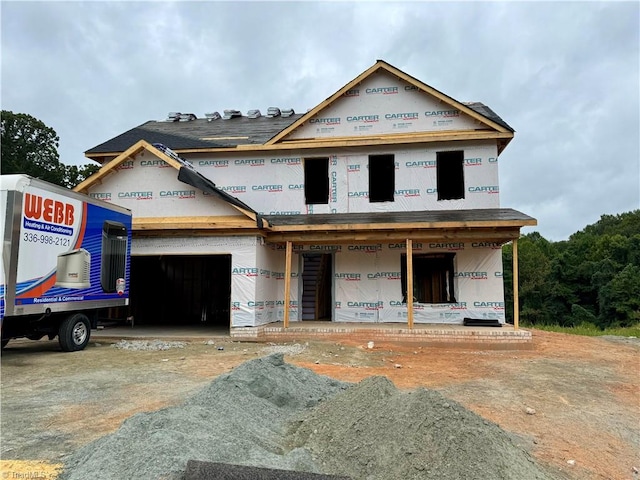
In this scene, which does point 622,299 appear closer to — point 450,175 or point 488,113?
point 488,113

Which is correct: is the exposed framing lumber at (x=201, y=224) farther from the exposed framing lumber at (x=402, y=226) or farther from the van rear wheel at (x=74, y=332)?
the van rear wheel at (x=74, y=332)

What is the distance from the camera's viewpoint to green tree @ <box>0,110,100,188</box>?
30.6 metres

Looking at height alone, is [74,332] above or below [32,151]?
below

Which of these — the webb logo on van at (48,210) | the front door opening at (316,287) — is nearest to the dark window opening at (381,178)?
the front door opening at (316,287)

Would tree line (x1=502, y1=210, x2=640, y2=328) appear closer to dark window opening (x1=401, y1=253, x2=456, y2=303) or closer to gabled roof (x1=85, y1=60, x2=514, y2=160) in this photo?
dark window opening (x1=401, y1=253, x2=456, y2=303)

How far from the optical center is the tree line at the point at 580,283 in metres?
36.8

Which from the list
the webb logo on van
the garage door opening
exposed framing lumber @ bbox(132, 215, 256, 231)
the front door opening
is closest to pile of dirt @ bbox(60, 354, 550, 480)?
the webb logo on van

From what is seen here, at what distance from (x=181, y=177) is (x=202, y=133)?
14.9 feet

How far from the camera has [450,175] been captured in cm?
1389

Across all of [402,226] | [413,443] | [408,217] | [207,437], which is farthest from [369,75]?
[207,437]

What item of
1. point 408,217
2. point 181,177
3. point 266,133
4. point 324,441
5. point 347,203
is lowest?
point 324,441

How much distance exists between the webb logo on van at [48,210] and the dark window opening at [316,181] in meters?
7.11

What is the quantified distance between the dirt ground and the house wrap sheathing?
2.16m

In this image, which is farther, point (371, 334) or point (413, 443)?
point (371, 334)
